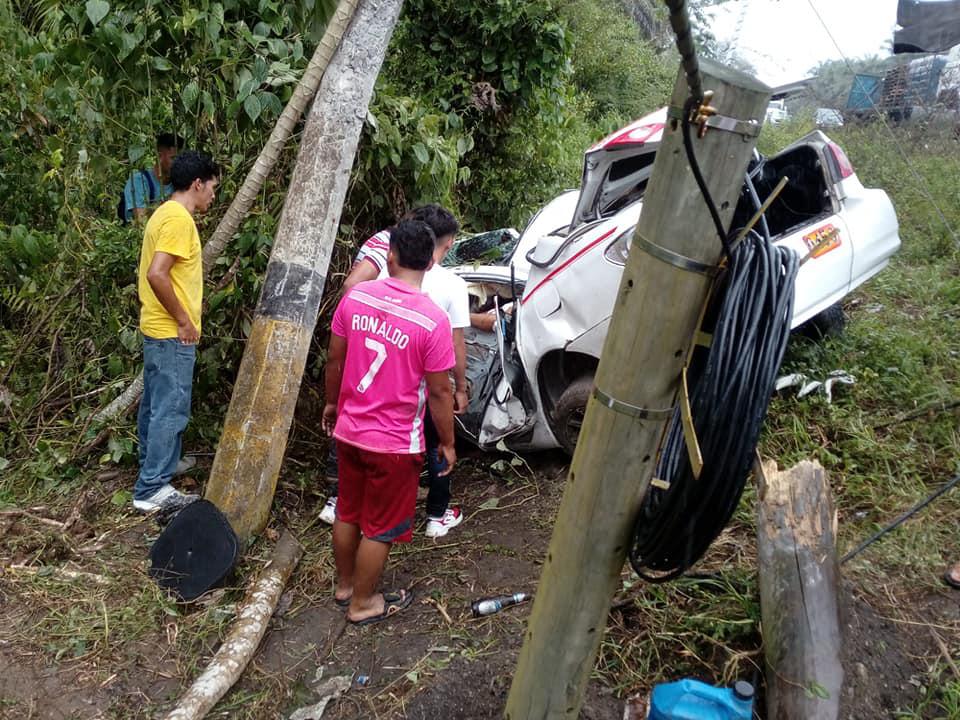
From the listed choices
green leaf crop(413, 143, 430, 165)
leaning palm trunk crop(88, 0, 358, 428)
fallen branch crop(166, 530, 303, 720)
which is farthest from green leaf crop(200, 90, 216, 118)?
fallen branch crop(166, 530, 303, 720)

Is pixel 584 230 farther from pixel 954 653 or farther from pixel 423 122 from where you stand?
pixel 954 653

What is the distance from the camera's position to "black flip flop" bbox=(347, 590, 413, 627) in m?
3.47

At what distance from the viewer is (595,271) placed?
408 centimetres

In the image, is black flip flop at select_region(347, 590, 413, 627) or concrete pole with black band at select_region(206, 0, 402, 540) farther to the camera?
concrete pole with black band at select_region(206, 0, 402, 540)

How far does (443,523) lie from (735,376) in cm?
278

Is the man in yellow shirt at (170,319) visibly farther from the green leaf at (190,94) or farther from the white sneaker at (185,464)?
the green leaf at (190,94)

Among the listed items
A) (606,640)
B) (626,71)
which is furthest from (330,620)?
(626,71)

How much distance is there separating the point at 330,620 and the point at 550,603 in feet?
6.01

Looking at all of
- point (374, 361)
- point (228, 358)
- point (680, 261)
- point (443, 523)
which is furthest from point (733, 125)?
point (228, 358)

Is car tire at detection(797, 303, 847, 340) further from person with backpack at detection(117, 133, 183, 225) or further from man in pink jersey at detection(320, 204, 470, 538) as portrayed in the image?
person with backpack at detection(117, 133, 183, 225)

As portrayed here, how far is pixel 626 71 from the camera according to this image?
1373 cm

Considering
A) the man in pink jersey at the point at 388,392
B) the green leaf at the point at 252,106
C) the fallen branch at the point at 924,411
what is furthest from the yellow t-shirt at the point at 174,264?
the fallen branch at the point at 924,411

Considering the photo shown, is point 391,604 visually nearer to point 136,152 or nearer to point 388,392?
point 388,392

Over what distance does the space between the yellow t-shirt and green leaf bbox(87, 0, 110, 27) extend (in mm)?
974
